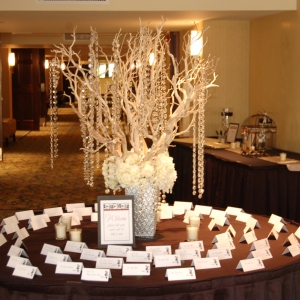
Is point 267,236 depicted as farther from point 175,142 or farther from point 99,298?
point 175,142

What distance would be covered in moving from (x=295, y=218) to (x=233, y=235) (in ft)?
8.17

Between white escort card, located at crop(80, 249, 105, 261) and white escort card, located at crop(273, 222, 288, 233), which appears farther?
white escort card, located at crop(273, 222, 288, 233)

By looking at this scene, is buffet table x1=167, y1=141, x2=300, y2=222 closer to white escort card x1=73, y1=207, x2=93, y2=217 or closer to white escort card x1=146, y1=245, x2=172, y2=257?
white escort card x1=73, y1=207, x2=93, y2=217

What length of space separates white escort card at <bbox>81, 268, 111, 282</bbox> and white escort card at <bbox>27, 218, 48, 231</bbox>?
92 centimetres

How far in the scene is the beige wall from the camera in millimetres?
7016

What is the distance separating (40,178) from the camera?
9.45 metres

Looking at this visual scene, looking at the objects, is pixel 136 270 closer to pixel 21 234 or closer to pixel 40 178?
pixel 21 234

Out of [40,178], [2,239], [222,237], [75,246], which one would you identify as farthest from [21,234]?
[40,178]

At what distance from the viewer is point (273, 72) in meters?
7.63

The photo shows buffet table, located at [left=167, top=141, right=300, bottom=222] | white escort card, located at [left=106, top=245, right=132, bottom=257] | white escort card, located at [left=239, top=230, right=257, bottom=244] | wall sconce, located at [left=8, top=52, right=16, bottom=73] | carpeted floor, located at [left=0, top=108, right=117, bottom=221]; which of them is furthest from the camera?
wall sconce, located at [left=8, top=52, right=16, bottom=73]

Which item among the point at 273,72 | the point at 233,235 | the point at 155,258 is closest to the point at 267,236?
the point at 233,235

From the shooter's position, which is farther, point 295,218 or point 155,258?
point 295,218

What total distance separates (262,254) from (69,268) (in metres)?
0.82

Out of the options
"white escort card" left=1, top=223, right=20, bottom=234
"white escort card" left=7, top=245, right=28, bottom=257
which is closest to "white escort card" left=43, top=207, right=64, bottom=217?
"white escort card" left=1, top=223, right=20, bottom=234
